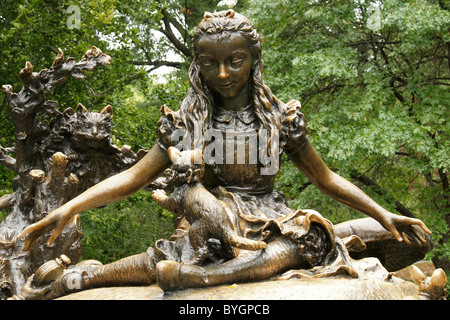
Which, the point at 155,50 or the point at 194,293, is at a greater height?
the point at 155,50

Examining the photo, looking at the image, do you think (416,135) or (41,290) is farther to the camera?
(416,135)

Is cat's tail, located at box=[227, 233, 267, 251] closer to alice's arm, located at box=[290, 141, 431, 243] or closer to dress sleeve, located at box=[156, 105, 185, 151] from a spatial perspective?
dress sleeve, located at box=[156, 105, 185, 151]

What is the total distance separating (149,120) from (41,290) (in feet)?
21.9

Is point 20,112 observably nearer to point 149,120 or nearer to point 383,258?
point 383,258

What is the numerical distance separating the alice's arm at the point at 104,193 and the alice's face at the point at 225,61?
58 centimetres

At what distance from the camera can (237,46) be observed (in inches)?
155

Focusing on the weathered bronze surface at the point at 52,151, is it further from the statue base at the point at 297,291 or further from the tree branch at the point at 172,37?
the tree branch at the point at 172,37

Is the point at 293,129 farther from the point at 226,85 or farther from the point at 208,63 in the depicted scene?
the point at 208,63

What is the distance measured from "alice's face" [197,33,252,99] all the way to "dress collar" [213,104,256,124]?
0.63 feet

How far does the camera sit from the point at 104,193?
4.01m

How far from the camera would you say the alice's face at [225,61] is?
3.90 metres

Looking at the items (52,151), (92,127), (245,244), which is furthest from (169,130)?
(52,151)

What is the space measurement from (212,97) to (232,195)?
2.25 feet

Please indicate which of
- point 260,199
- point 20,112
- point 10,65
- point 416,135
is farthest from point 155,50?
point 260,199
